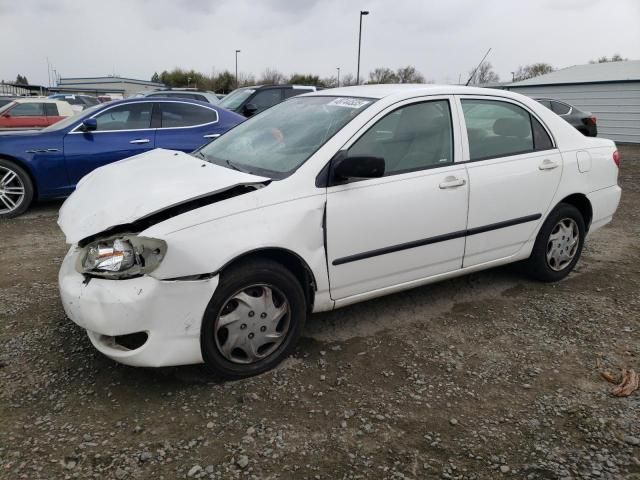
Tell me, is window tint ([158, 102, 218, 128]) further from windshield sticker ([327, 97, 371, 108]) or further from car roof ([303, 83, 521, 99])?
windshield sticker ([327, 97, 371, 108])

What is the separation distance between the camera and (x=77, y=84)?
71438mm

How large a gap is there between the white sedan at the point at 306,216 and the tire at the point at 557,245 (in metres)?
0.01

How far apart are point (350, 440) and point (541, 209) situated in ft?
8.23

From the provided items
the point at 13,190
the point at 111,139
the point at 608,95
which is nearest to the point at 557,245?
the point at 111,139

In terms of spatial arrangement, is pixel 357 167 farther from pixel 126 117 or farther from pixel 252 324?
pixel 126 117

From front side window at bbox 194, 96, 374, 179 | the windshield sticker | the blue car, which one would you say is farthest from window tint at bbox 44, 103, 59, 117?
the windshield sticker

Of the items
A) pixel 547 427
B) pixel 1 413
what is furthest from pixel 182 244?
pixel 547 427

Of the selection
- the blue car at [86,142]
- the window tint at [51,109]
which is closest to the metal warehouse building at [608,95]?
the blue car at [86,142]

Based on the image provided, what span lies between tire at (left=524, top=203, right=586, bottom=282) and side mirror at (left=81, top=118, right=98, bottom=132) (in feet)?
17.5

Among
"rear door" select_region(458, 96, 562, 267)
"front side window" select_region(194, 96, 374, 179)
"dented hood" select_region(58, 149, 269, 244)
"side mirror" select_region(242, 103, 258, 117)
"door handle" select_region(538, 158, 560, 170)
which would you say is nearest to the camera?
"dented hood" select_region(58, 149, 269, 244)

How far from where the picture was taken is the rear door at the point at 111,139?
6.45 meters

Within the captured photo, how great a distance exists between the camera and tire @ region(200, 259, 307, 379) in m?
2.73

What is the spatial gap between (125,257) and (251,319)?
2.43 ft

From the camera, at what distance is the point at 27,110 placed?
14.1 metres
